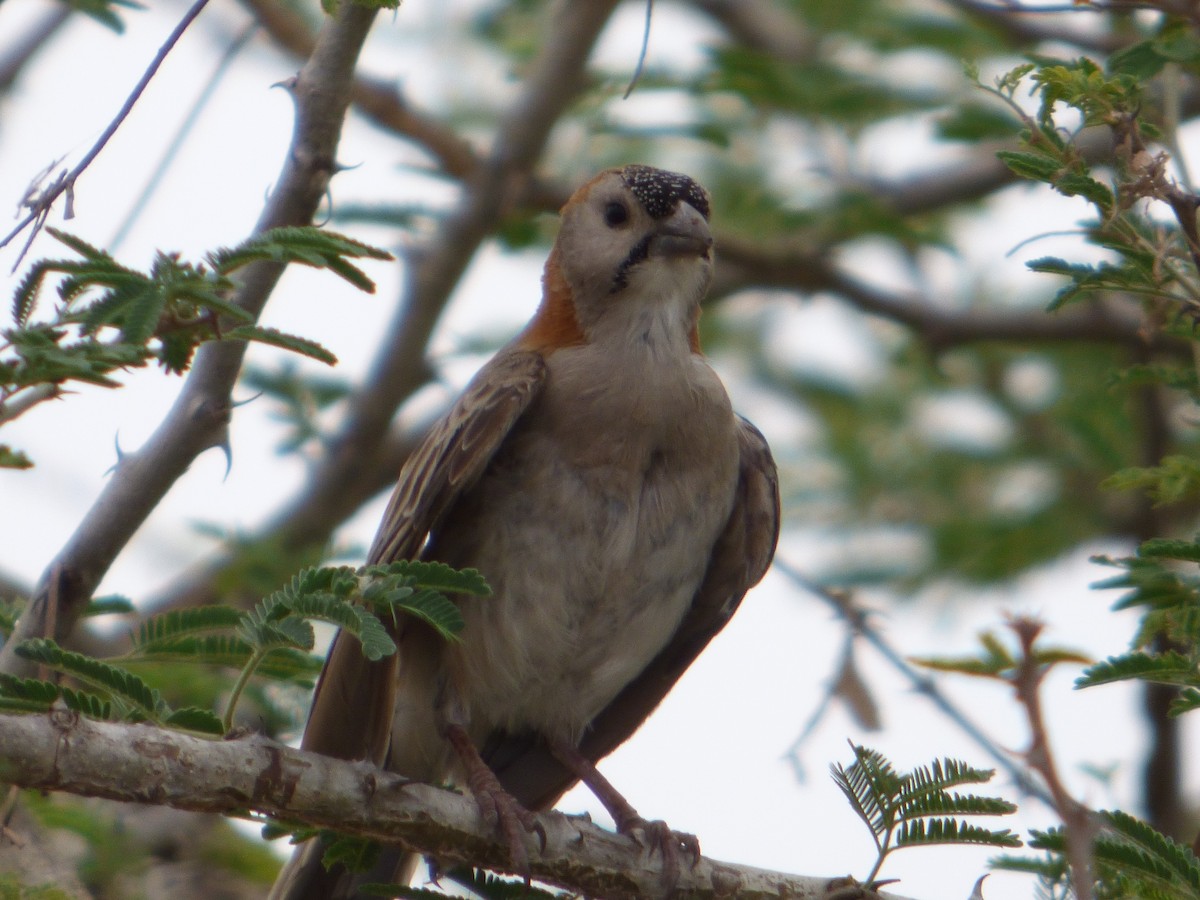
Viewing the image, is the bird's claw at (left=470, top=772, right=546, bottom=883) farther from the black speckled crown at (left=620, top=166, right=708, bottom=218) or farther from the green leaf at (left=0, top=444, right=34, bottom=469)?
the black speckled crown at (left=620, top=166, right=708, bottom=218)

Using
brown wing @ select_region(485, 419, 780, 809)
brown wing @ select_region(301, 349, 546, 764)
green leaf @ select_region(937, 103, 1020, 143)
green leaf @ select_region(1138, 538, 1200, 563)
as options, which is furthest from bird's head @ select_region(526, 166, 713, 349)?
green leaf @ select_region(1138, 538, 1200, 563)

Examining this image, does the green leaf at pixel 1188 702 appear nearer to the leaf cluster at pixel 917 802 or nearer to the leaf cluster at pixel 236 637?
the leaf cluster at pixel 917 802

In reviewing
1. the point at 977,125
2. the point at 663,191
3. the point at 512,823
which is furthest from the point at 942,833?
the point at 977,125

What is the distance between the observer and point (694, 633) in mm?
6348

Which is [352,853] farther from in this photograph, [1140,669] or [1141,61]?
[1141,61]

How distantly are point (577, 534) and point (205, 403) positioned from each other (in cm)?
182

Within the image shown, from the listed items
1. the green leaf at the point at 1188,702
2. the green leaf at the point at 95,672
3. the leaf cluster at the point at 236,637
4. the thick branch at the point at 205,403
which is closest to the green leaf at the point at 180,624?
the leaf cluster at the point at 236,637

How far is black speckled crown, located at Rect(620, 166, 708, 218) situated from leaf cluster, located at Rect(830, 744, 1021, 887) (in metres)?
2.81

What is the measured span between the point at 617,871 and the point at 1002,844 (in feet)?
4.13

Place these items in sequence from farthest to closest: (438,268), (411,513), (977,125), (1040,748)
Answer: (438,268), (977,125), (411,513), (1040,748)

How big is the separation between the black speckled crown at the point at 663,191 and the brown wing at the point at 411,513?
33.1 inches

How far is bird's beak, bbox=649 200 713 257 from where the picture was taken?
20.5 feet

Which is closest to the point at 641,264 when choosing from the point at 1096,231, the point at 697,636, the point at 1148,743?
the point at 697,636

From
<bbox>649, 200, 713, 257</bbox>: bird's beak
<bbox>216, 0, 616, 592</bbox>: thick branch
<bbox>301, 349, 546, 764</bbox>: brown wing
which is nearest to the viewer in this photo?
<bbox>301, 349, 546, 764</bbox>: brown wing
